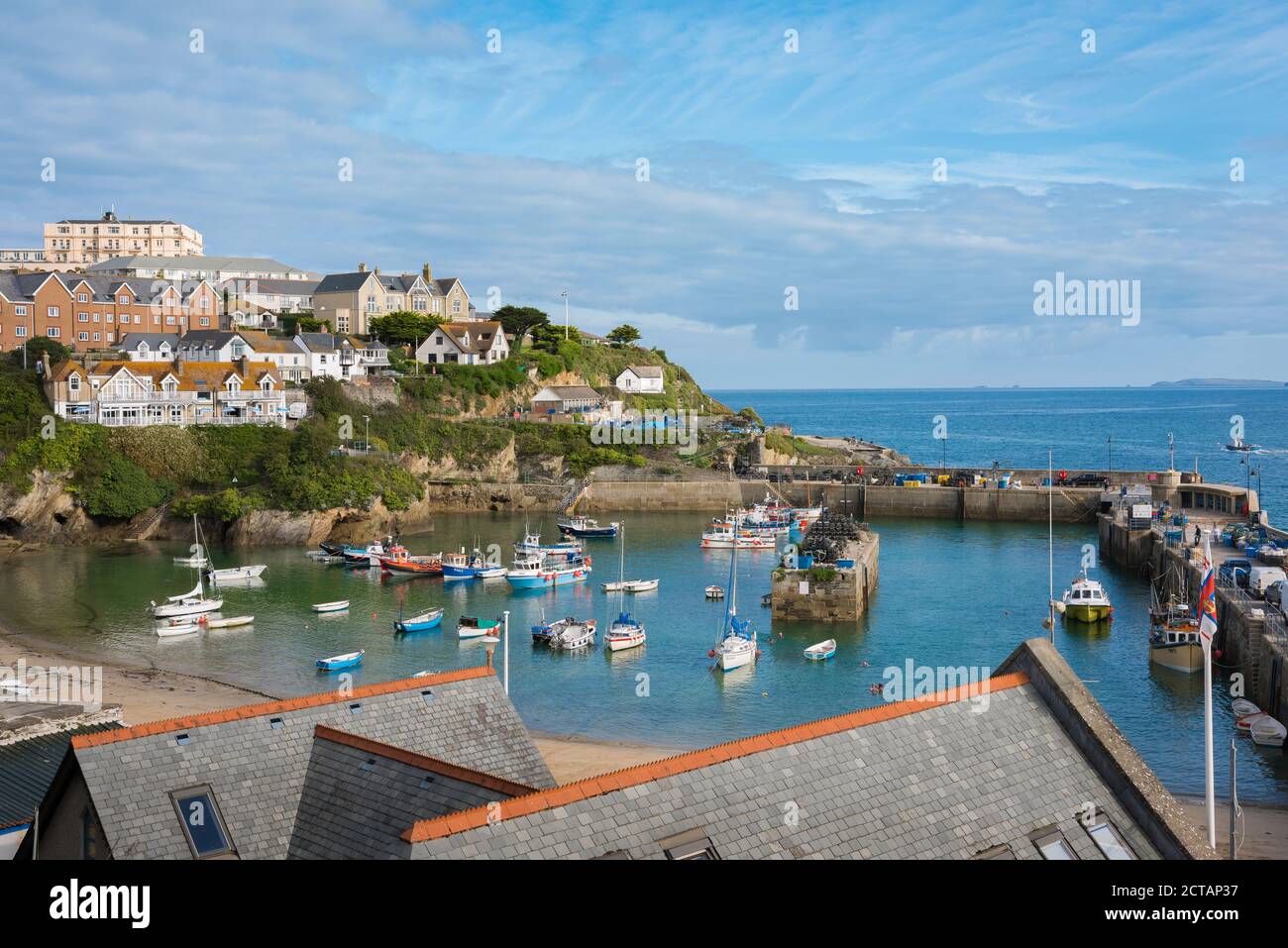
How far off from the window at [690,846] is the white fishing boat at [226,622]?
38.6 m

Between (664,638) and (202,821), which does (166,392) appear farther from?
(202,821)

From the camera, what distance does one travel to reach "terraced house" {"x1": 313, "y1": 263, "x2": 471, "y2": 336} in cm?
10100

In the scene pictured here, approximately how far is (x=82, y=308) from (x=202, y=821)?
288ft

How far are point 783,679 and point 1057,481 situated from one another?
157 feet

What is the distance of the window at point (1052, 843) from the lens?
8781 mm

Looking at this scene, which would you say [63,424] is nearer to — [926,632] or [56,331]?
[56,331]

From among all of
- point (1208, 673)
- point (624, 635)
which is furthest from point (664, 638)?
point (1208, 673)

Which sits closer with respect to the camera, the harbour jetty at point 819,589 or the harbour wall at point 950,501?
the harbour jetty at point 819,589

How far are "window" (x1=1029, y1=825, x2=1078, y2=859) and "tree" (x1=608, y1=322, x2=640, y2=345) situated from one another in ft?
361

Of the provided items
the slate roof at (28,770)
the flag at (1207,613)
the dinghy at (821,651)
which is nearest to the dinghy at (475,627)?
the dinghy at (821,651)

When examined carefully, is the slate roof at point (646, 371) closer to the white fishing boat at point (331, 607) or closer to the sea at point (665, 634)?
the sea at point (665, 634)

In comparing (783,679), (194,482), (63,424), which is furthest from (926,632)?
(63,424)

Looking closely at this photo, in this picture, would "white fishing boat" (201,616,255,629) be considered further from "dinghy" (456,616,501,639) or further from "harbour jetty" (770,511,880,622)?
"harbour jetty" (770,511,880,622)

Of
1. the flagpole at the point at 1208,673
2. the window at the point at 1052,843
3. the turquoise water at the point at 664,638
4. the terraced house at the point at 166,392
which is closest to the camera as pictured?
the window at the point at 1052,843
